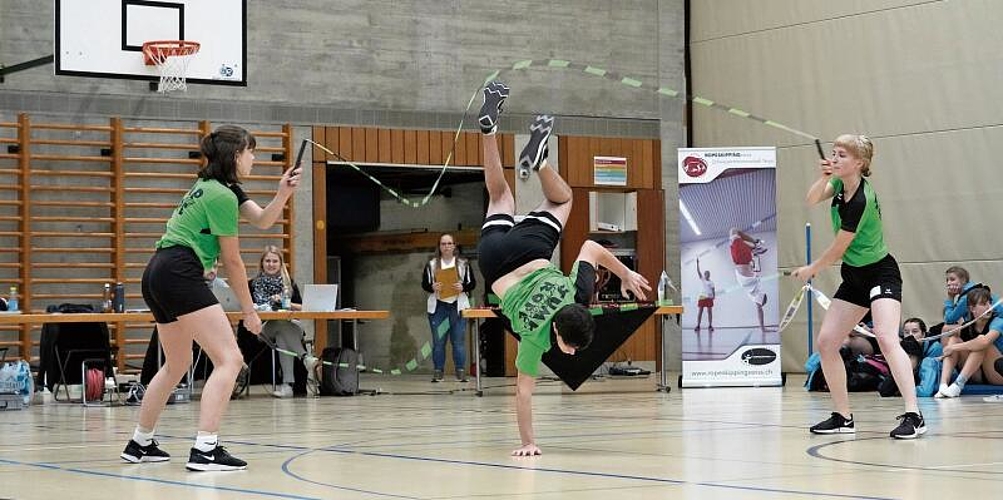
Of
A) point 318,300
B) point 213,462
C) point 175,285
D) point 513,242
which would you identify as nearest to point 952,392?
point 318,300

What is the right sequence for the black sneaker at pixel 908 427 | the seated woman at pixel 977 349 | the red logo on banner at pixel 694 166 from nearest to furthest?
the black sneaker at pixel 908 427 < the seated woman at pixel 977 349 < the red logo on banner at pixel 694 166

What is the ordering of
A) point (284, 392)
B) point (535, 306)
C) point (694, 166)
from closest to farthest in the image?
point (535, 306), point (284, 392), point (694, 166)

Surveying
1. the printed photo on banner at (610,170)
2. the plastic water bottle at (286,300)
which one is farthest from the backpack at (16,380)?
the printed photo on banner at (610,170)

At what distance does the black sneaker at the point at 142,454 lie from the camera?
23.6 feet

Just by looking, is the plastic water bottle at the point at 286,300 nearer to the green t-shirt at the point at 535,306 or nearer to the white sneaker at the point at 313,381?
the white sneaker at the point at 313,381

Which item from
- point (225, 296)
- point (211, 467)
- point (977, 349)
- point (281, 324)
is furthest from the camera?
point (281, 324)

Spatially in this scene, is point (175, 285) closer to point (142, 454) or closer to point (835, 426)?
point (142, 454)

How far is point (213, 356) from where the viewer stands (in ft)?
22.4

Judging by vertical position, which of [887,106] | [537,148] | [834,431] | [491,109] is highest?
[887,106]

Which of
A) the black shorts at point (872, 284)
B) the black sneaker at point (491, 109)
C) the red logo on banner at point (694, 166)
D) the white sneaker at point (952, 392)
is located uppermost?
the red logo on banner at point (694, 166)

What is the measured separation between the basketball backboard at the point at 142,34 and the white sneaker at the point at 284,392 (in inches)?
145

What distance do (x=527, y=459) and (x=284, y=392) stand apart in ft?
27.3

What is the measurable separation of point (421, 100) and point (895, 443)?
12607mm

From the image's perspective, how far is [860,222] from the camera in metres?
8.53
